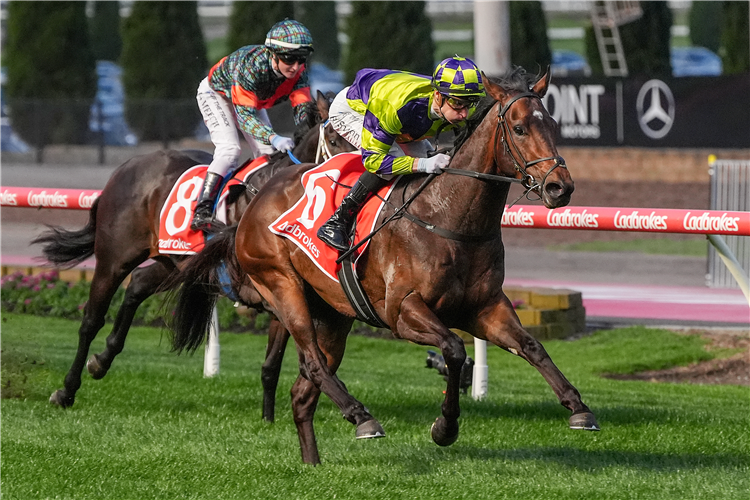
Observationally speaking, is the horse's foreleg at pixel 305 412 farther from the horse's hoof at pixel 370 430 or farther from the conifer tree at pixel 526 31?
the conifer tree at pixel 526 31

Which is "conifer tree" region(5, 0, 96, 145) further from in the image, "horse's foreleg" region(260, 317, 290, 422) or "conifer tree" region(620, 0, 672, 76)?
"horse's foreleg" region(260, 317, 290, 422)

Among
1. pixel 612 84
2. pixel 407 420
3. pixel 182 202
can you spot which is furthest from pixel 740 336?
pixel 612 84

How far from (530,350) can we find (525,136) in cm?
92

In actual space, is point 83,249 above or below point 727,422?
above

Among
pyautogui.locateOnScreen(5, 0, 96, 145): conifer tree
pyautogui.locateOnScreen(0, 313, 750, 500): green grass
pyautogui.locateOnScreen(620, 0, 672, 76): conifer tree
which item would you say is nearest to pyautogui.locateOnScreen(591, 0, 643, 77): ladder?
pyautogui.locateOnScreen(620, 0, 672, 76): conifer tree

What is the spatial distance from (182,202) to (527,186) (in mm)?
3128

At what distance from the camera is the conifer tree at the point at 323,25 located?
42000 mm

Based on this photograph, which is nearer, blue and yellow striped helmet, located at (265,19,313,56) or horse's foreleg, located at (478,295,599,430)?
horse's foreleg, located at (478,295,599,430)

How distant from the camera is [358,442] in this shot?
20.4 ft

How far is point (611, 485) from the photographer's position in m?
5.16

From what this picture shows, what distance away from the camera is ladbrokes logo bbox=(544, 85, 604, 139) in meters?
18.8

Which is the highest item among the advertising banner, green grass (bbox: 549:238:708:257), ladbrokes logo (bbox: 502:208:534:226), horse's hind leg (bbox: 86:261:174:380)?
ladbrokes logo (bbox: 502:208:534:226)

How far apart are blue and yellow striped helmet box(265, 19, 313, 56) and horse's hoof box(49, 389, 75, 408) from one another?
2551 mm

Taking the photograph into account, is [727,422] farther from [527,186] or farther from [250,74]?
[250,74]
